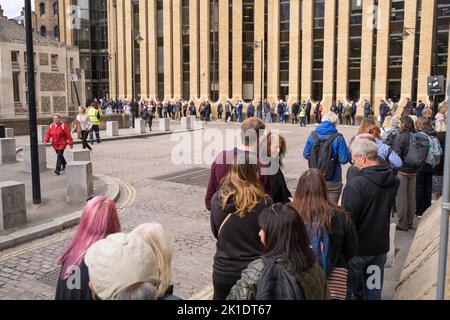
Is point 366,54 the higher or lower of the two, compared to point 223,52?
lower

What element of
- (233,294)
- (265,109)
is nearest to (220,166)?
(233,294)

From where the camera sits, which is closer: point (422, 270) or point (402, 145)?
point (422, 270)

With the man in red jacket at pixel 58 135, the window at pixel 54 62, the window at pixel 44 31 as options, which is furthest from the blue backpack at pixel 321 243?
the window at pixel 44 31

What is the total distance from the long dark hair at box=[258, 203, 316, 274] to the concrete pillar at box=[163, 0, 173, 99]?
49975 millimetres

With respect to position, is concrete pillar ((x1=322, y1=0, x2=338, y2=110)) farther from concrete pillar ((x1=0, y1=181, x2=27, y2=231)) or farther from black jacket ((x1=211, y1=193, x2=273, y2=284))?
black jacket ((x1=211, y1=193, x2=273, y2=284))

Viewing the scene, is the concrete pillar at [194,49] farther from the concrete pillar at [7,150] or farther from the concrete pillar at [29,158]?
the concrete pillar at [29,158]

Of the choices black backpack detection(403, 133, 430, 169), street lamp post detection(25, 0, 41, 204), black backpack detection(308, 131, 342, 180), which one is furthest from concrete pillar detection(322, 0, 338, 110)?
black backpack detection(308, 131, 342, 180)

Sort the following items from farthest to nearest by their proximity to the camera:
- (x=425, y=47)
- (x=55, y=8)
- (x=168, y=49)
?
(x=55, y=8)
(x=168, y=49)
(x=425, y=47)

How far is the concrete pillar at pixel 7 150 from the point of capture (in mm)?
16156

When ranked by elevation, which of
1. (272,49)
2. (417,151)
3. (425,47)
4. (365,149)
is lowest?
(417,151)

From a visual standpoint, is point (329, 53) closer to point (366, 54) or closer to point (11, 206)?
point (366, 54)

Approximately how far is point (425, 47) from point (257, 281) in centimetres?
3976

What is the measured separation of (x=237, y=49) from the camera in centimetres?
4806

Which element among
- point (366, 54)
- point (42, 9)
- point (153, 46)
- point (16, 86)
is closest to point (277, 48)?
point (366, 54)
